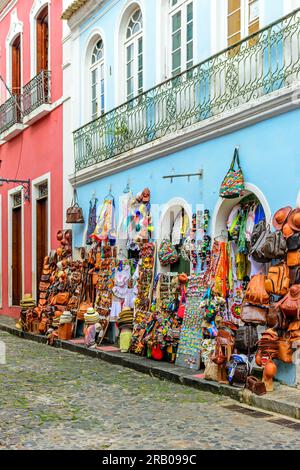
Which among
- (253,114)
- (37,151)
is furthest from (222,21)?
(37,151)

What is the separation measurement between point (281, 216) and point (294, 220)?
0.84 feet

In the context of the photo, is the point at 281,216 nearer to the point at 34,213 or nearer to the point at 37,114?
the point at 37,114

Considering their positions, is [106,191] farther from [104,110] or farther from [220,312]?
[220,312]

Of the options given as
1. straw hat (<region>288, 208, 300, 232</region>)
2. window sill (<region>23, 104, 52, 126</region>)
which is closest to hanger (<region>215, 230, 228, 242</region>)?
straw hat (<region>288, 208, 300, 232</region>)

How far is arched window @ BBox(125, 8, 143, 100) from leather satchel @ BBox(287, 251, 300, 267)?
17.4 ft

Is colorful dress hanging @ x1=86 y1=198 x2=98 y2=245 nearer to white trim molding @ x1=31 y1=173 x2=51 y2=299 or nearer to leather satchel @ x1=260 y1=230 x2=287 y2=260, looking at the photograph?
white trim molding @ x1=31 y1=173 x2=51 y2=299

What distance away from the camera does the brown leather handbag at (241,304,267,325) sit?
25.3 feet

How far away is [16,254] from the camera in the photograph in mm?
17641

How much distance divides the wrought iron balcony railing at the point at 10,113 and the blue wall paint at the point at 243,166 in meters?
5.84

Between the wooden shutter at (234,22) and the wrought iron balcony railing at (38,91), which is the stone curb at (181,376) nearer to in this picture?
the wooden shutter at (234,22)

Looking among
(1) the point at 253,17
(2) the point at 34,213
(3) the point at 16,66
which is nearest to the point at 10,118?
(3) the point at 16,66

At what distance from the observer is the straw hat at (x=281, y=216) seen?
24.8ft

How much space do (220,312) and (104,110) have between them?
5.74 metres

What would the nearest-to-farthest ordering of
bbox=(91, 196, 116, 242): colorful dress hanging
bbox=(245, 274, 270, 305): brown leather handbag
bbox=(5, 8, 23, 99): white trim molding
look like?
1. bbox=(245, 274, 270, 305): brown leather handbag
2. bbox=(91, 196, 116, 242): colorful dress hanging
3. bbox=(5, 8, 23, 99): white trim molding
